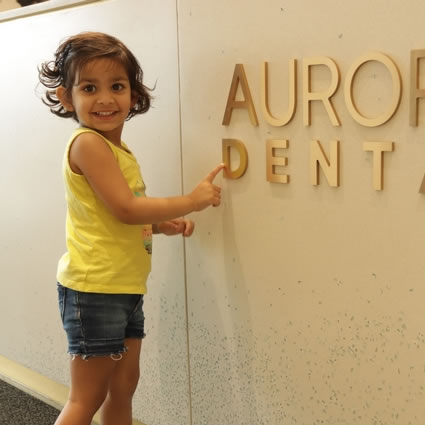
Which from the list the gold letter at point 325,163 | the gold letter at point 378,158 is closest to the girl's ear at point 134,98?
the gold letter at point 325,163

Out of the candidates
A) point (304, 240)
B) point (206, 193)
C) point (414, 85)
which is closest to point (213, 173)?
point (206, 193)

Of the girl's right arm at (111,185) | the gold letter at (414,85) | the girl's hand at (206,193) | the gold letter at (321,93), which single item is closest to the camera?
the gold letter at (414,85)

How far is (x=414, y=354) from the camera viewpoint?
1.21 metres

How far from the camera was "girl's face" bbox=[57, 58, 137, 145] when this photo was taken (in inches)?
52.9

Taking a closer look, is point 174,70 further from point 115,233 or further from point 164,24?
point 115,233

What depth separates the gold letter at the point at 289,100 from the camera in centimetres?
127

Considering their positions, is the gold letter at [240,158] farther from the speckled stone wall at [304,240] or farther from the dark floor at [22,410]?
the dark floor at [22,410]

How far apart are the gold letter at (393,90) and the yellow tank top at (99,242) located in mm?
511

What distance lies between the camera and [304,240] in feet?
4.39

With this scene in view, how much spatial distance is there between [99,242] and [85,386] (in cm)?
34

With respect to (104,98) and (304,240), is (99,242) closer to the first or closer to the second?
(104,98)

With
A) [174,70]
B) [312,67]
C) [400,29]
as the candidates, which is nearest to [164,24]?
[174,70]

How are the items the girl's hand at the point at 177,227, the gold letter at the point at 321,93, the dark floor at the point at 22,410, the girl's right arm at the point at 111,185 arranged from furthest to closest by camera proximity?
the dark floor at the point at 22,410
the girl's hand at the point at 177,227
the girl's right arm at the point at 111,185
the gold letter at the point at 321,93

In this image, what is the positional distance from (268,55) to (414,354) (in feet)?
2.20
